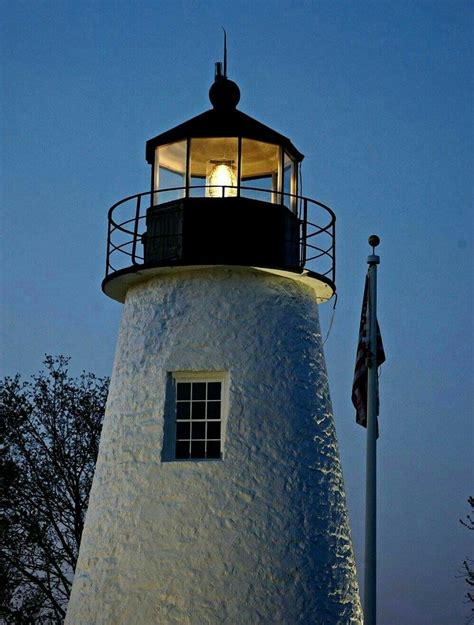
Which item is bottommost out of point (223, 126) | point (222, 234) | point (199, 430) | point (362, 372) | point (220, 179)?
point (199, 430)

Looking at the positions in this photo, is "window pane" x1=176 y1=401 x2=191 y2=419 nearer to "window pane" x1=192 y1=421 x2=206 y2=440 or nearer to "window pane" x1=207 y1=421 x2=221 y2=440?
"window pane" x1=192 y1=421 x2=206 y2=440

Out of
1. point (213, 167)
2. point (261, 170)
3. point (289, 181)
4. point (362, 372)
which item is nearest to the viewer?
point (362, 372)

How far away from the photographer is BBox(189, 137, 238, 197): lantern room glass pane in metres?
18.0

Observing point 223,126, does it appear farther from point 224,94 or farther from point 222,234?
point 222,234

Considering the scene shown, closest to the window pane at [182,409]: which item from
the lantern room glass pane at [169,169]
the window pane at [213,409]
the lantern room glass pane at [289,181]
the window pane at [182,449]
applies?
the window pane at [213,409]

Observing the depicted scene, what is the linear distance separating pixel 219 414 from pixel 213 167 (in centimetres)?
409

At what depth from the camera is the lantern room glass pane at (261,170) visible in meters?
18.2

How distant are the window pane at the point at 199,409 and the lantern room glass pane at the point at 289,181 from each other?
3.59m

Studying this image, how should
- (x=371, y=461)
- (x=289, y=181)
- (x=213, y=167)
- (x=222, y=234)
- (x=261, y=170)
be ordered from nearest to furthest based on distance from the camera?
(x=371, y=461) → (x=222, y=234) → (x=213, y=167) → (x=261, y=170) → (x=289, y=181)

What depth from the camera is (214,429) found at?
55.9 ft

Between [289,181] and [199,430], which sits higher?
[289,181]

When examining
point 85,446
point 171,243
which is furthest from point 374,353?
point 85,446

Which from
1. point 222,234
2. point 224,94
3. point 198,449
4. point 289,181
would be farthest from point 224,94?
point 198,449

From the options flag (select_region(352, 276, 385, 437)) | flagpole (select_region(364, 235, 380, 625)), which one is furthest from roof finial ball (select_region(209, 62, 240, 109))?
flag (select_region(352, 276, 385, 437))
